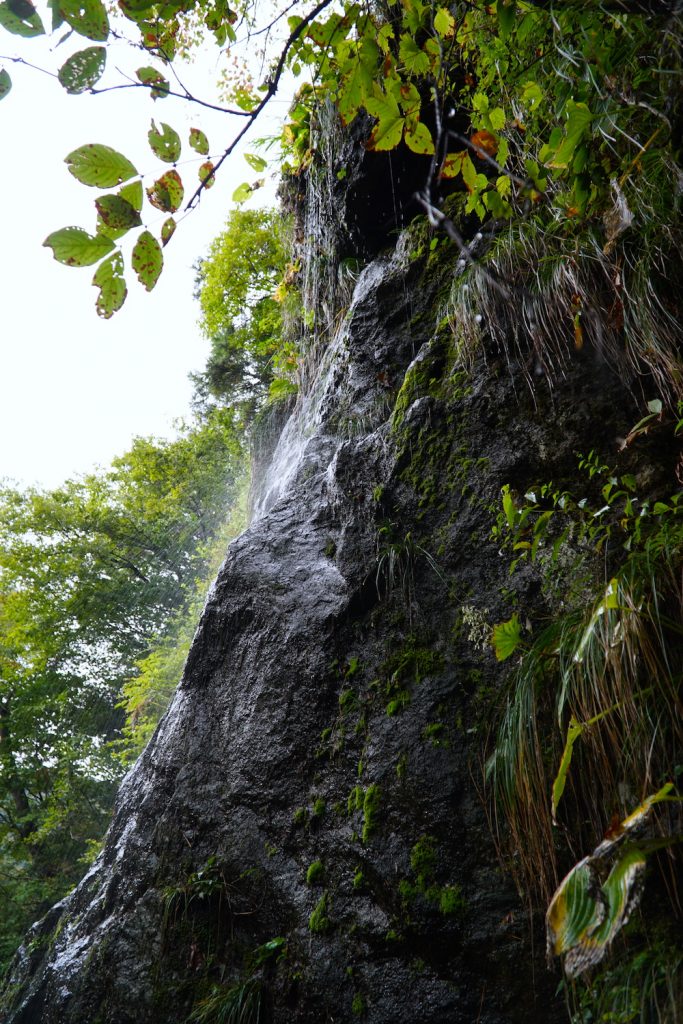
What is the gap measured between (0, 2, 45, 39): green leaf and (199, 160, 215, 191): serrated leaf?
1.21 feet

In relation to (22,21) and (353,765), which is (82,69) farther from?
(353,765)

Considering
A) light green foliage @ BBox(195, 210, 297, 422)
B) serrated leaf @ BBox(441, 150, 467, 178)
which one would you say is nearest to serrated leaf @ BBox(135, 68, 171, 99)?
serrated leaf @ BBox(441, 150, 467, 178)

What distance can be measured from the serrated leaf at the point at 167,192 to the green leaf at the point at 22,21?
313 mm

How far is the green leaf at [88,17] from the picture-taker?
3.79 ft

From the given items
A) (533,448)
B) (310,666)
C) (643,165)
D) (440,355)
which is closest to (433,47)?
(643,165)

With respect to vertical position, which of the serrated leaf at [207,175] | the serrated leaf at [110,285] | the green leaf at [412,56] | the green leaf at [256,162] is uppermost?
the green leaf at [256,162]

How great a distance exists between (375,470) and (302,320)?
304cm

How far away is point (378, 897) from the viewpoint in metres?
2.21

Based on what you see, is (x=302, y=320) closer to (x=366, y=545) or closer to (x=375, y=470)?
(x=375, y=470)

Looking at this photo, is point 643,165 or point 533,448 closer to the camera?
point 643,165

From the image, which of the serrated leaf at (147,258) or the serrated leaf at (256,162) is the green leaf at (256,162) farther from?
the serrated leaf at (147,258)

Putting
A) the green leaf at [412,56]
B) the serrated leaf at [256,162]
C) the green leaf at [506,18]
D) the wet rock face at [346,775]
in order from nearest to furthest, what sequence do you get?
the green leaf at [506,18]
the green leaf at [412,56]
the wet rock face at [346,775]
the serrated leaf at [256,162]

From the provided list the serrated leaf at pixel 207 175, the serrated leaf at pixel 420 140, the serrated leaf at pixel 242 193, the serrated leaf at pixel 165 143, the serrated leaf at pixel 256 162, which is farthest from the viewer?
the serrated leaf at pixel 242 193

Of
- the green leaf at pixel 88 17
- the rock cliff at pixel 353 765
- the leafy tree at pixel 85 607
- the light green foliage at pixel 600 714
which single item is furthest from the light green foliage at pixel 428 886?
the leafy tree at pixel 85 607
